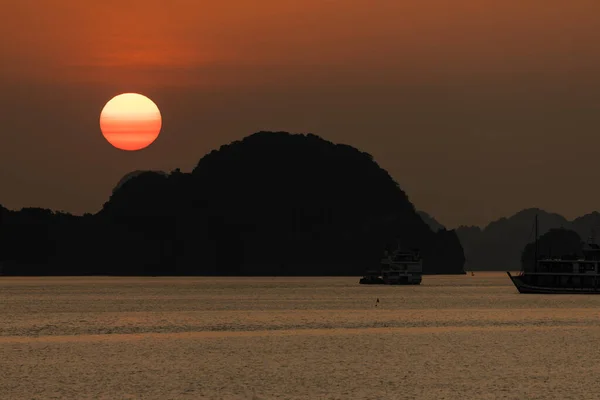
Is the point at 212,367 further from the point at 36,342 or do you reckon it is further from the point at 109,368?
the point at 36,342

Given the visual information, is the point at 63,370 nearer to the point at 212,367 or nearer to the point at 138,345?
the point at 212,367

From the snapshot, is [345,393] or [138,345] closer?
[345,393]

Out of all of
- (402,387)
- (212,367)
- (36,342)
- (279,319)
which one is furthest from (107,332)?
(402,387)

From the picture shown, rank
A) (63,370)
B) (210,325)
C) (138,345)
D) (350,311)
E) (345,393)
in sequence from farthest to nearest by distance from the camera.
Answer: (350,311), (210,325), (138,345), (63,370), (345,393)

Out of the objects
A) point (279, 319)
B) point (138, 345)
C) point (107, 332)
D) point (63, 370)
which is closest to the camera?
point (63, 370)

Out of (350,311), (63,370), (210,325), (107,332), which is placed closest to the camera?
(63,370)

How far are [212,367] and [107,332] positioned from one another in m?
41.2

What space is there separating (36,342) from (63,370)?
27.5 meters

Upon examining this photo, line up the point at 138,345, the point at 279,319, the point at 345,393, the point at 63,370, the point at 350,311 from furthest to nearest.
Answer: the point at 350,311 < the point at 279,319 < the point at 138,345 < the point at 63,370 < the point at 345,393

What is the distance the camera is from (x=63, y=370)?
7044 centimetres

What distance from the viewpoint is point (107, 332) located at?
11050 cm

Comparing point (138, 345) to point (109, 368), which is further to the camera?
point (138, 345)

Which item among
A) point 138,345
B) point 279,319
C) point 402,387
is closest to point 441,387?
point 402,387

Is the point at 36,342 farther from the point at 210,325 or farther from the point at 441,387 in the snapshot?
the point at 441,387
